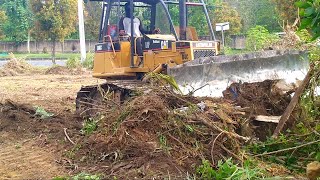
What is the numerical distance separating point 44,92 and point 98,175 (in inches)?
475

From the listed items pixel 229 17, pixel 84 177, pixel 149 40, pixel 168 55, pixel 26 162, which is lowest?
pixel 26 162

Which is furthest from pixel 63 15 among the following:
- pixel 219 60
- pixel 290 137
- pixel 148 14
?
pixel 290 137

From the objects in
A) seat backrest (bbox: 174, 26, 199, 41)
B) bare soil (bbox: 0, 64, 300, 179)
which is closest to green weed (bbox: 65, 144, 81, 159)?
bare soil (bbox: 0, 64, 300, 179)

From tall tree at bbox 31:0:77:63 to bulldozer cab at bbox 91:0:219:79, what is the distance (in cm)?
2367

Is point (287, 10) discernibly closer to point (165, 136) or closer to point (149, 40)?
point (149, 40)

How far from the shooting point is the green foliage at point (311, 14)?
426cm

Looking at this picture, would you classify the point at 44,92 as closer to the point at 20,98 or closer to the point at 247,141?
the point at 20,98

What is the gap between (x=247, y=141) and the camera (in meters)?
7.07

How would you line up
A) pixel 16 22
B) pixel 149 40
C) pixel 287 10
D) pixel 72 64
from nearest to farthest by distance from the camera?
pixel 149 40 → pixel 287 10 → pixel 72 64 → pixel 16 22

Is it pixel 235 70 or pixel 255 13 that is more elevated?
pixel 255 13

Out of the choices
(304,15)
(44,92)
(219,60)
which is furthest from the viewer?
(44,92)

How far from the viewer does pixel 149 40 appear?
1085cm

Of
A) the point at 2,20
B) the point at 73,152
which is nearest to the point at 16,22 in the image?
the point at 2,20

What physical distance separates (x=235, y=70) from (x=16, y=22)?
Answer: 165 feet
